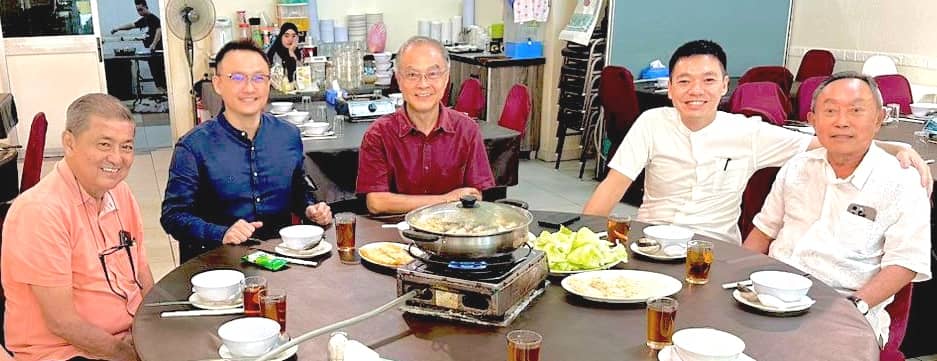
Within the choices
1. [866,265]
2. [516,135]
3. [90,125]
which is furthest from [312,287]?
[516,135]

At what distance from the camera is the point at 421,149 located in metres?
3.05

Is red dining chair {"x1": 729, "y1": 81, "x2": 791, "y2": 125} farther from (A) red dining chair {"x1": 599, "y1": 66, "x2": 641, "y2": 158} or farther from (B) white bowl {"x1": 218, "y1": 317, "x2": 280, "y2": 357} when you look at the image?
(B) white bowl {"x1": 218, "y1": 317, "x2": 280, "y2": 357}

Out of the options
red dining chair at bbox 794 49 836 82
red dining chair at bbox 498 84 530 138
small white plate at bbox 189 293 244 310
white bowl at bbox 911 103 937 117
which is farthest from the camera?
red dining chair at bbox 794 49 836 82

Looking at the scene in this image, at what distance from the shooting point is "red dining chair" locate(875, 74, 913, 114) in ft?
18.4

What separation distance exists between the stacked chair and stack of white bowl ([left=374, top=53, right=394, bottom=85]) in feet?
5.11

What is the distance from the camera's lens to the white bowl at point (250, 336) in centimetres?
161

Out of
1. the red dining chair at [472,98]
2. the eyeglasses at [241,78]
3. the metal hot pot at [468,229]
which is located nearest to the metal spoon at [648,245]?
the metal hot pot at [468,229]

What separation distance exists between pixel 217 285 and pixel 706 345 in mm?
1119

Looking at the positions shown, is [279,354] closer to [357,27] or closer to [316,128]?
[316,128]

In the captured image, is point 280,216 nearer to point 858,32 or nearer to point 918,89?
point 918,89

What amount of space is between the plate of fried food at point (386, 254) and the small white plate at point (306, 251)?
104 mm

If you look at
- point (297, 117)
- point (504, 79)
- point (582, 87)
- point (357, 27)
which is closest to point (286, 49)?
point (357, 27)

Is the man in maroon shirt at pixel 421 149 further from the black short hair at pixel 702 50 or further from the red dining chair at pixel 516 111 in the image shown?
the red dining chair at pixel 516 111

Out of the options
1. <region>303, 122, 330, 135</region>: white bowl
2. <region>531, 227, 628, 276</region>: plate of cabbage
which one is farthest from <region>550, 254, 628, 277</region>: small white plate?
<region>303, 122, 330, 135</region>: white bowl
